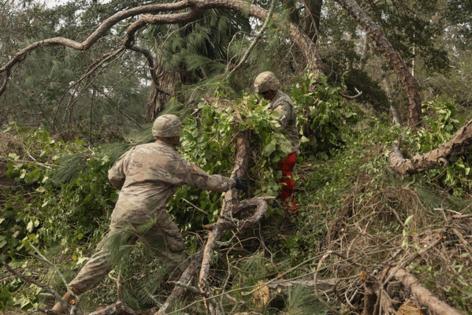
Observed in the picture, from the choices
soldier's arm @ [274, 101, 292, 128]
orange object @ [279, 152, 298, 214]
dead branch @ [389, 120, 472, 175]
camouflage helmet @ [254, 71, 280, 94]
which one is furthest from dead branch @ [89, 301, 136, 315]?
dead branch @ [389, 120, 472, 175]

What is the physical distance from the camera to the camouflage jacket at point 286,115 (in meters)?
6.10

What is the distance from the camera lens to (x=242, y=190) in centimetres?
581

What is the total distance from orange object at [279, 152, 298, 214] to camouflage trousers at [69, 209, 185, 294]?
1237 mm

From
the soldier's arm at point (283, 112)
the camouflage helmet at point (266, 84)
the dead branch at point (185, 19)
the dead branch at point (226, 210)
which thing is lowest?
the dead branch at point (226, 210)

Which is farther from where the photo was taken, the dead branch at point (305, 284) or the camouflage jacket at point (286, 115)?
the camouflage jacket at point (286, 115)

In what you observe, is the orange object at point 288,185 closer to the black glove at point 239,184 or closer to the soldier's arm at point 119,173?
the black glove at point 239,184

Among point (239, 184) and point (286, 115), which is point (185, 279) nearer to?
point (239, 184)

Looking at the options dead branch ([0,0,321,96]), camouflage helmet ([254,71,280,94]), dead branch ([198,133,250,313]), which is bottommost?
dead branch ([198,133,250,313])

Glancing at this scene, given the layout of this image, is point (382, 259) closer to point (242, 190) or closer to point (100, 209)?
point (242, 190)

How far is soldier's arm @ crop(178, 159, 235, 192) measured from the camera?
5.12 metres

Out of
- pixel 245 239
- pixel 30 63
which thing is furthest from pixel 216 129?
pixel 30 63

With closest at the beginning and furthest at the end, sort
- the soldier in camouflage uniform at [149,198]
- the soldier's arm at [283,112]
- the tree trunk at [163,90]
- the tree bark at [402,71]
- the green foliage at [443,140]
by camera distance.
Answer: the soldier in camouflage uniform at [149,198] < the green foliage at [443,140] < the soldier's arm at [283,112] < the tree bark at [402,71] < the tree trunk at [163,90]

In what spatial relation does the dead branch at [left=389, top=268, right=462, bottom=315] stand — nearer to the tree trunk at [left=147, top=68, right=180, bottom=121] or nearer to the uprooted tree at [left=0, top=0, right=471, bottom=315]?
the uprooted tree at [left=0, top=0, right=471, bottom=315]

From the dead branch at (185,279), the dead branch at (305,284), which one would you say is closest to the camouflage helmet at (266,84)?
the dead branch at (185,279)
